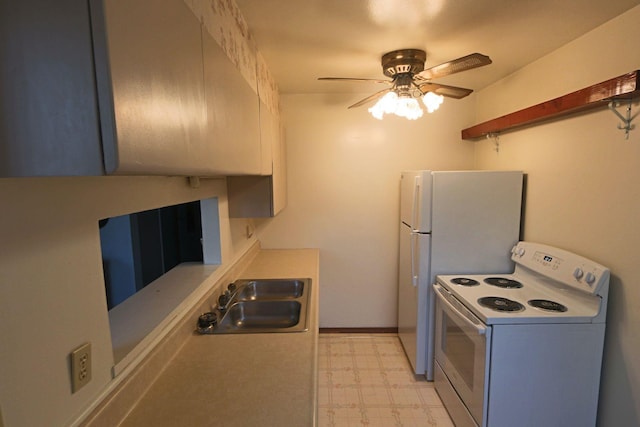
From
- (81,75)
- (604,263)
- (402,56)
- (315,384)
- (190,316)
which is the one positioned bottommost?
(315,384)

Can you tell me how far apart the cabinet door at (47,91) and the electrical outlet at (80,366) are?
0.55 metres

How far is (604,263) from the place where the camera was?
164 centimetres

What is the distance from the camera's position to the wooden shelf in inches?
55.2

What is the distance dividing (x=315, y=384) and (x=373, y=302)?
217cm

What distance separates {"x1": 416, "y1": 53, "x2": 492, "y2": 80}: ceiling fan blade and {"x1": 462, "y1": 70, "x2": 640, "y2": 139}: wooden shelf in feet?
1.81

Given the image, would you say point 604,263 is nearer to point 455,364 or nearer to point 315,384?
point 455,364

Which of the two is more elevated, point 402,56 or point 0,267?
point 402,56

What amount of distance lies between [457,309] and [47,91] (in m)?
2.09

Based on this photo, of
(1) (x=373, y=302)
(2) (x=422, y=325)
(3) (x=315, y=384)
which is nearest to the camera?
(3) (x=315, y=384)

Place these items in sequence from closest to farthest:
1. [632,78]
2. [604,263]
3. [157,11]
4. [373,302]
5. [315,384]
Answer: [157,11]
[315,384]
[632,78]
[604,263]
[373,302]

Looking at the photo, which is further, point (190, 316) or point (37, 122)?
point (190, 316)

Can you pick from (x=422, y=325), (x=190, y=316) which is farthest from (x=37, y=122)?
(x=422, y=325)

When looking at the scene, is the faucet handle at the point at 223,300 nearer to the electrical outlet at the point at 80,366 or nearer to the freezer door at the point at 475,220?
the electrical outlet at the point at 80,366

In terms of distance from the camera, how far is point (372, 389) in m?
2.44
